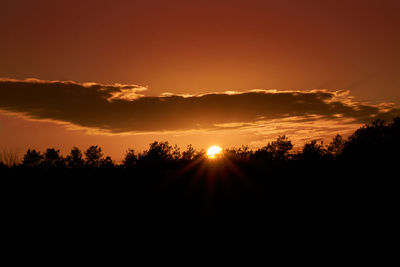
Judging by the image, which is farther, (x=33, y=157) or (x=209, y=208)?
(x=33, y=157)

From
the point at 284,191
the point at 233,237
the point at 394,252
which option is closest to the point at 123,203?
the point at 233,237

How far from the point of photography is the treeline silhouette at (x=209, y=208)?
21.6m

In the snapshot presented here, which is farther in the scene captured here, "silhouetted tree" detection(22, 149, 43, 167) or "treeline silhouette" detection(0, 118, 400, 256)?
"silhouetted tree" detection(22, 149, 43, 167)

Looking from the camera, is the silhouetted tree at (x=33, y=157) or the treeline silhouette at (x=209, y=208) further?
the silhouetted tree at (x=33, y=157)

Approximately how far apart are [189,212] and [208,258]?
926 cm

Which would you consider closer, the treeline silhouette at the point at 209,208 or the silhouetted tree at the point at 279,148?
the treeline silhouette at the point at 209,208

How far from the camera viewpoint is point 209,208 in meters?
28.2

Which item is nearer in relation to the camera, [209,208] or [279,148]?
[209,208]

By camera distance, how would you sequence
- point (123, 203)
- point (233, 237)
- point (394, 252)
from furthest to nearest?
point (123, 203) < point (233, 237) < point (394, 252)

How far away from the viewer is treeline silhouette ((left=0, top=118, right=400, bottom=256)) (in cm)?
2156

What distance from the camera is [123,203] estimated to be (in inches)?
1073

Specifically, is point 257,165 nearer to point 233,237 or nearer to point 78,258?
point 233,237

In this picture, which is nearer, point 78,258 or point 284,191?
point 78,258

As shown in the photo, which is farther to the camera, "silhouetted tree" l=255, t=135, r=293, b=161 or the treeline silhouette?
"silhouetted tree" l=255, t=135, r=293, b=161
